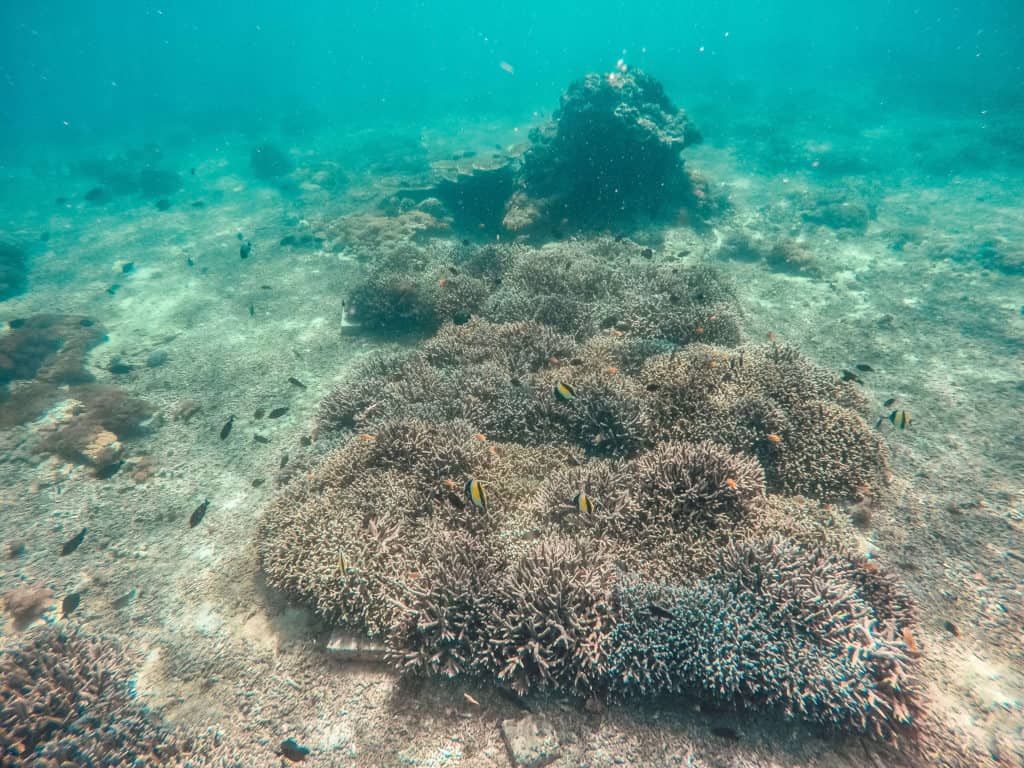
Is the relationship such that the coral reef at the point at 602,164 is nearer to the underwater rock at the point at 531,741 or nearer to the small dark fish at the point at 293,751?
the underwater rock at the point at 531,741

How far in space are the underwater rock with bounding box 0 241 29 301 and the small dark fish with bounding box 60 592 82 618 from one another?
57.2ft

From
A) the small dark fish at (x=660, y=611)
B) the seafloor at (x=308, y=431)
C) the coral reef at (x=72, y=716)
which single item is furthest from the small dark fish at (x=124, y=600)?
the small dark fish at (x=660, y=611)

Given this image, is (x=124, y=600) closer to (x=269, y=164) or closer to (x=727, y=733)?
(x=727, y=733)

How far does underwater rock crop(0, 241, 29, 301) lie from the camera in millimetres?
16734

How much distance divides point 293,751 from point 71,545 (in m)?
5.44

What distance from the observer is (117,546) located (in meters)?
6.72

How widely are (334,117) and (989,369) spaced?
199 feet

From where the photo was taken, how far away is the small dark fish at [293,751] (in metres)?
3.96

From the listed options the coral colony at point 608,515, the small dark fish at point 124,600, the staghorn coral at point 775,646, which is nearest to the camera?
the staghorn coral at point 775,646

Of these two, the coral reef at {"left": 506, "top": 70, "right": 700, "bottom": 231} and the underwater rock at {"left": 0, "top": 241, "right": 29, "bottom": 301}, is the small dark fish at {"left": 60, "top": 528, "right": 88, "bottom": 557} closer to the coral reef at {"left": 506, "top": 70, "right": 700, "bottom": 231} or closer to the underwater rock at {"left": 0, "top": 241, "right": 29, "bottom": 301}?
the coral reef at {"left": 506, "top": 70, "right": 700, "bottom": 231}

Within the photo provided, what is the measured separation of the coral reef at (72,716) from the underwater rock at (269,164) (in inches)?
1289

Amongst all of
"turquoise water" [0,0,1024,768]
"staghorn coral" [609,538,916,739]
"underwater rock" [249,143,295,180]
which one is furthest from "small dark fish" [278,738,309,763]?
"underwater rock" [249,143,295,180]

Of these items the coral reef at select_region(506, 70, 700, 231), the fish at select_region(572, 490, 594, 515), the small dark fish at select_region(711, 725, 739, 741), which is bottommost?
the small dark fish at select_region(711, 725, 739, 741)

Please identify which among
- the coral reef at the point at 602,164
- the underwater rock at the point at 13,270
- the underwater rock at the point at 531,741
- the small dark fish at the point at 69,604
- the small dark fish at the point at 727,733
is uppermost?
the coral reef at the point at 602,164
